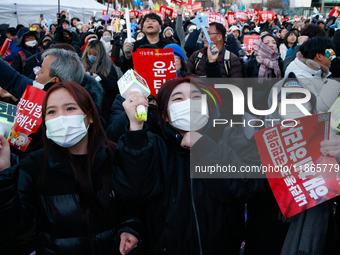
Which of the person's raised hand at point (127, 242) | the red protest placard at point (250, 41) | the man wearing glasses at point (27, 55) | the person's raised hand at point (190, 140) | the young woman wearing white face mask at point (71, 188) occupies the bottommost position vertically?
the person's raised hand at point (127, 242)

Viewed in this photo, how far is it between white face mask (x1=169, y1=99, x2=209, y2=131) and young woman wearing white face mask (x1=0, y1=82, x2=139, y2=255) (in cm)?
47

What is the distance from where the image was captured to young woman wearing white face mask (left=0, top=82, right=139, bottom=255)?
1646 mm

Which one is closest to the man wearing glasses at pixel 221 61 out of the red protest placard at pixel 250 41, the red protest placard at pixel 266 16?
the red protest placard at pixel 250 41

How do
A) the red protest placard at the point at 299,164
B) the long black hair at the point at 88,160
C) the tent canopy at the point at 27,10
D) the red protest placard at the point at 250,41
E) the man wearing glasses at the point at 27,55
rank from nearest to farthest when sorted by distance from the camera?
the red protest placard at the point at 299,164 → the long black hair at the point at 88,160 → the man wearing glasses at the point at 27,55 → the red protest placard at the point at 250,41 → the tent canopy at the point at 27,10

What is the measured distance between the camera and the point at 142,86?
165 cm

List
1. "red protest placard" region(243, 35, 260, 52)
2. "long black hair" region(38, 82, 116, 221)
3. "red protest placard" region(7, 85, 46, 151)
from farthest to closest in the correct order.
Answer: "red protest placard" region(243, 35, 260, 52)
"red protest placard" region(7, 85, 46, 151)
"long black hair" region(38, 82, 116, 221)

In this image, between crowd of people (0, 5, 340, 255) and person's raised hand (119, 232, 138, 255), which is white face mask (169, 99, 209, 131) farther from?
person's raised hand (119, 232, 138, 255)

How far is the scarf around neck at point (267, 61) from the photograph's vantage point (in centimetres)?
452

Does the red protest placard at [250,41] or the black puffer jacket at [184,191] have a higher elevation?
the red protest placard at [250,41]

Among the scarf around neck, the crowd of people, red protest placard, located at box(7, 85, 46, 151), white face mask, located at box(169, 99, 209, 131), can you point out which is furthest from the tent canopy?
white face mask, located at box(169, 99, 209, 131)

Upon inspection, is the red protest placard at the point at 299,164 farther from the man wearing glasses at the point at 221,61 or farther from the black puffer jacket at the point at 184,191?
the man wearing glasses at the point at 221,61

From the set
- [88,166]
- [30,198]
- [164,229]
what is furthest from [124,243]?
[30,198]

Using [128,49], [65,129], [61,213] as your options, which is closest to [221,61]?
[128,49]

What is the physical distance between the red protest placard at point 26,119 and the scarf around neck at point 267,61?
139 inches
